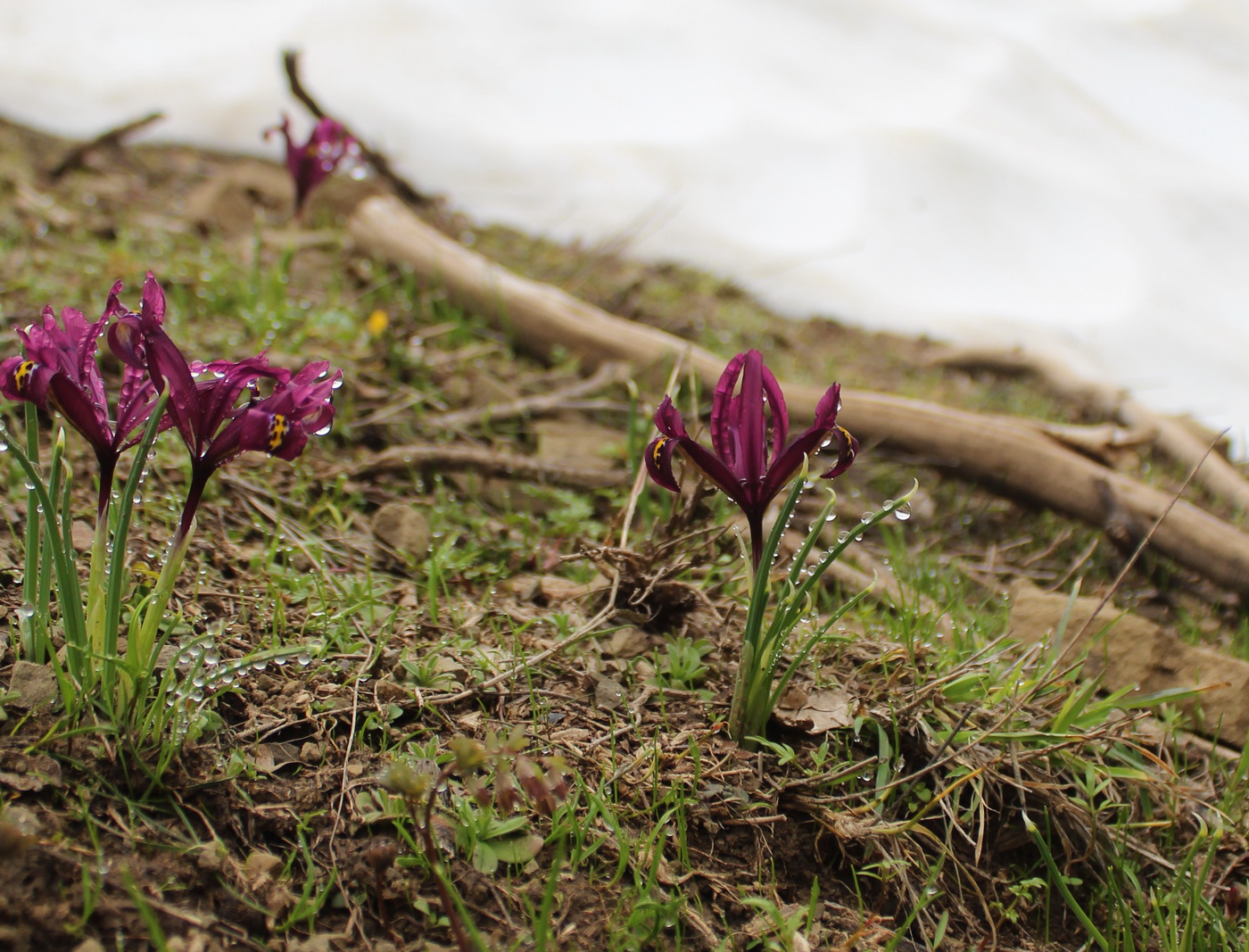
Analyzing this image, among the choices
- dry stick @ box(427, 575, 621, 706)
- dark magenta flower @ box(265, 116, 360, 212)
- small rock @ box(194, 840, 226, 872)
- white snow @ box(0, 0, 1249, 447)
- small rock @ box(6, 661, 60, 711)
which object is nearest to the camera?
small rock @ box(194, 840, 226, 872)

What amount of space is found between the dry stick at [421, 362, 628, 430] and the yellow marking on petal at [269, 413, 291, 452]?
139cm

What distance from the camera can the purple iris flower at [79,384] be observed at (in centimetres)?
124

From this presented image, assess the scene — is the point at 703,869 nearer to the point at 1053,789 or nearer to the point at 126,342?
the point at 1053,789

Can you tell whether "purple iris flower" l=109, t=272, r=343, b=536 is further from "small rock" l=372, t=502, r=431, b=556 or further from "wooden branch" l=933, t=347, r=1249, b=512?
"wooden branch" l=933, t=347, r=1249, b=512

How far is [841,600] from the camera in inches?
87.2

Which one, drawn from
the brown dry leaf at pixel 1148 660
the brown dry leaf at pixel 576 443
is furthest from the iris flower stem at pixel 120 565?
the brown dry leaf at pixel 1148 660

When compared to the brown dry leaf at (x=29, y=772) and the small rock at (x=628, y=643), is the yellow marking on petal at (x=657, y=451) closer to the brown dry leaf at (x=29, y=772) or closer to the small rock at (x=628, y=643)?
the small rock at (x=628, y=643)

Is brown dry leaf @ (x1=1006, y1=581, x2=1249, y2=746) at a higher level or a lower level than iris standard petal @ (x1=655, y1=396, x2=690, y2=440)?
lower

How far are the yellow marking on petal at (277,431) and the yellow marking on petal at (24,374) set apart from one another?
1.09 ft

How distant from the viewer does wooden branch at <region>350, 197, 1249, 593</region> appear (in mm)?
2609

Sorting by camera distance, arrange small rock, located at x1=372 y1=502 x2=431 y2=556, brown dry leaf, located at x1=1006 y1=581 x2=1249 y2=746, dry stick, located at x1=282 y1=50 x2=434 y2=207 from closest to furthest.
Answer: brown dry leaf, located at x1=1006 y1=581 x2=1249 y2=746
small rock, located at x1=372 y1=502 x2=431 y2=556
dry stick, located at x1=282 y1=50 x2=434 y2=207

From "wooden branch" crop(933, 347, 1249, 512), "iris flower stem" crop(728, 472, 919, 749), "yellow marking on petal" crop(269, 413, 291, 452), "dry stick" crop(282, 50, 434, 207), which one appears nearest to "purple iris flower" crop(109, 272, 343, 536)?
"yellow marking on petal" crop(269, 413, 291, 452)

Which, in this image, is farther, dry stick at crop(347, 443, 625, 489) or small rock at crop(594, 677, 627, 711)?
dry stick at crop(347, 443, 625, 489)

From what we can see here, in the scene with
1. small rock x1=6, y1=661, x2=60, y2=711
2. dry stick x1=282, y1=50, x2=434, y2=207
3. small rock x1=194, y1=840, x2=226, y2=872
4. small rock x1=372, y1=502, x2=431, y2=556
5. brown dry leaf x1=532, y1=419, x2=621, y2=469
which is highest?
dry stick x1=282, y1=50, x2=434, y2=207
